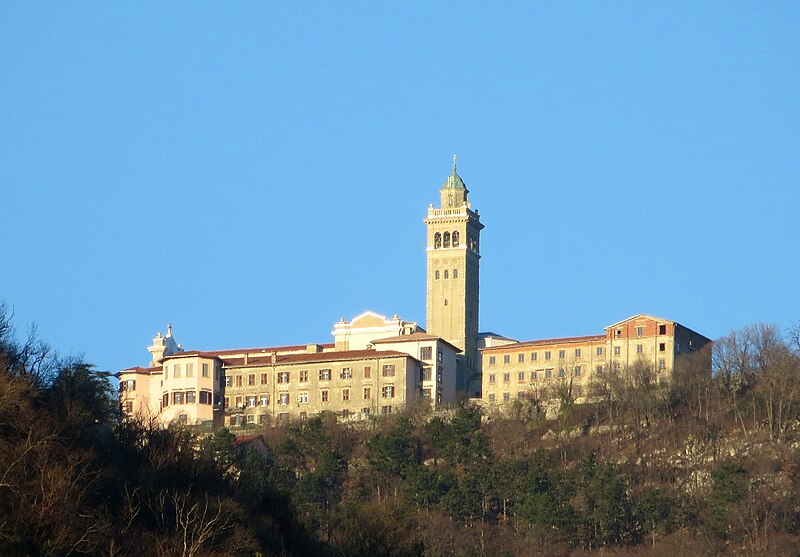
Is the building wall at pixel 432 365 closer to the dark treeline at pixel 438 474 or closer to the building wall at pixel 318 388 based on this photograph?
the building wall at pixel 318 388

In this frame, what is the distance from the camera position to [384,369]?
411 ft

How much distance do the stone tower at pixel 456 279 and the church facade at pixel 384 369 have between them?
5.1 inches

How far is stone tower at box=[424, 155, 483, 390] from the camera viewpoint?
134 meters

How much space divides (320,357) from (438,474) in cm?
2332

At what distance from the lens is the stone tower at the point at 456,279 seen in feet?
438

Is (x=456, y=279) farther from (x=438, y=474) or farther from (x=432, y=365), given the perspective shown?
(x=438, y=474)

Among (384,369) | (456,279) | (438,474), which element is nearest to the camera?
(438,474)

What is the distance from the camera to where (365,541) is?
71.1m

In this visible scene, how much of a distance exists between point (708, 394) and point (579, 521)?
1861 cm

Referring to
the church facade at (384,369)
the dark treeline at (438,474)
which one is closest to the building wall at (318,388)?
the church facade at (384,369)

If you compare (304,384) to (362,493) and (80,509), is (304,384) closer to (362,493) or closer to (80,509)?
(362,493)

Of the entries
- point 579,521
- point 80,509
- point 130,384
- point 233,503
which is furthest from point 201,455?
point 130,384

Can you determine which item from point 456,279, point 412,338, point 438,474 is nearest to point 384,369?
point 412,338

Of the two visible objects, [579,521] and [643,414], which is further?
[643,414]
